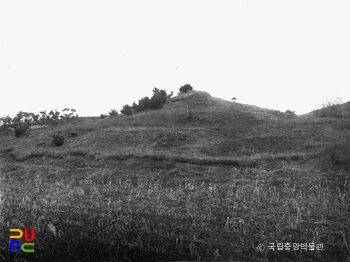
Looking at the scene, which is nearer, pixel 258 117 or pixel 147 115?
pixel 258 117

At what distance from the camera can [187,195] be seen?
7.74 m

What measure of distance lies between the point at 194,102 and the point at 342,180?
22477 millimetres

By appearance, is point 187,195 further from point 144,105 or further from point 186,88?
point 186,88

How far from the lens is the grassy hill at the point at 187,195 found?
14.1ft

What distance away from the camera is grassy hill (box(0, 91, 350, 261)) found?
4305 mm

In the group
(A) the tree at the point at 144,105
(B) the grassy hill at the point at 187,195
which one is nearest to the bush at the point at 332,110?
(B) the grassy hill at the point at 187,195

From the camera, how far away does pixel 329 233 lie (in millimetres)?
4832

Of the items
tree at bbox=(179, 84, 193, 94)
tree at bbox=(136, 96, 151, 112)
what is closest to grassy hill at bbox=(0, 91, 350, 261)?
tree at bbox=(136, 96, 151, 112)

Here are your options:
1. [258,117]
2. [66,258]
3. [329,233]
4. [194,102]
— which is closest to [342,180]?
[329,233]

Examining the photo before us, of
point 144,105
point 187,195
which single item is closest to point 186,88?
point 144,105

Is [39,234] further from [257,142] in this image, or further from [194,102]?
[194,102]

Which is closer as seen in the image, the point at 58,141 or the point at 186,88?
the point at 58,141

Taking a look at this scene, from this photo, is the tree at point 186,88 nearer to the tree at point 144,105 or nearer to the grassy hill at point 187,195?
the tree at point 144,105

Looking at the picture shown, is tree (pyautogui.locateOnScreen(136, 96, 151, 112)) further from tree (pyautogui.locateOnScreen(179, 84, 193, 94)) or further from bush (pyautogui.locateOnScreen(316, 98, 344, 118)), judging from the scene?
bush (pyautogui.locateOnScreen(316, 98, 344, 118))
